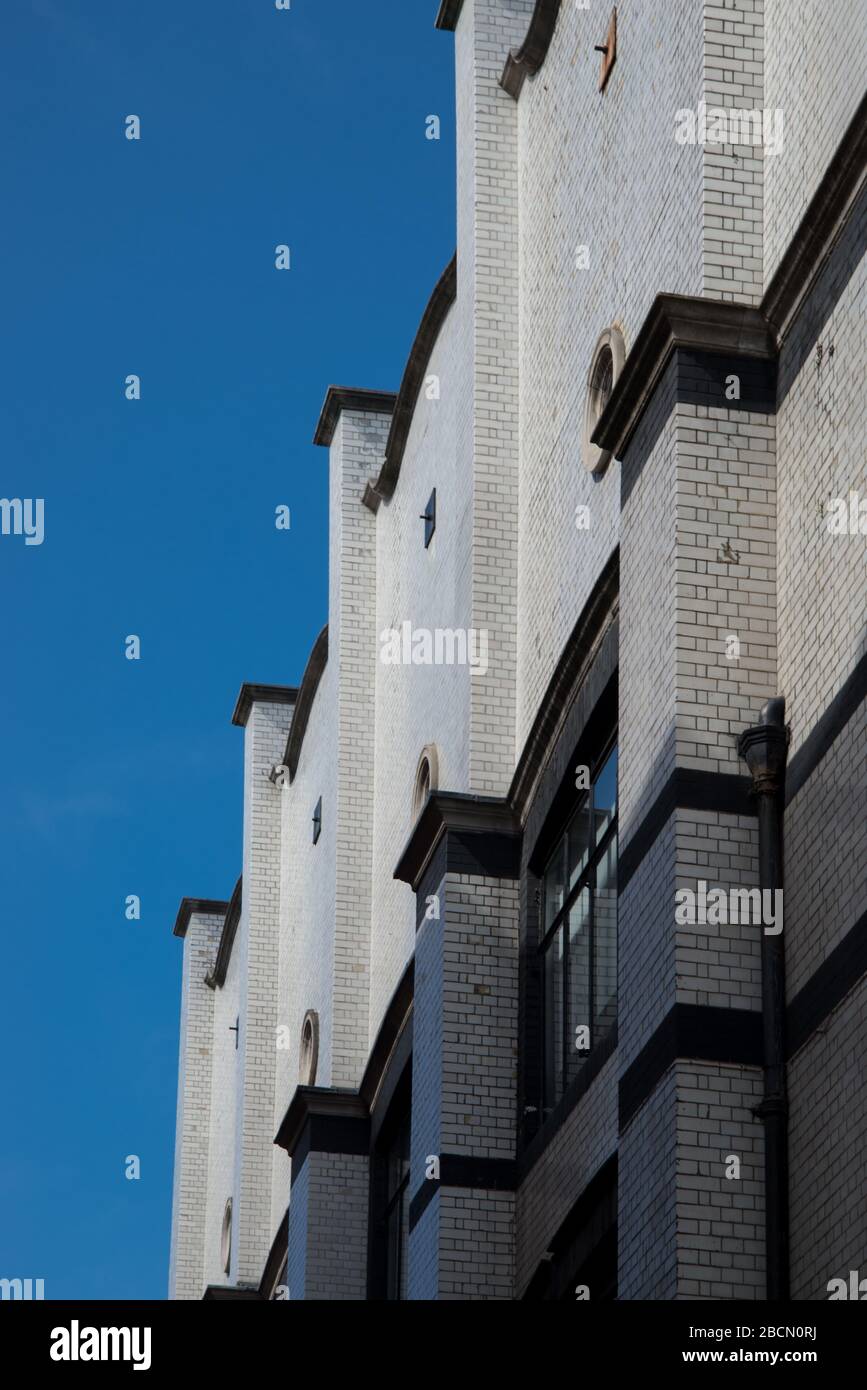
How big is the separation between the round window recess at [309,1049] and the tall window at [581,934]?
9.85 meters

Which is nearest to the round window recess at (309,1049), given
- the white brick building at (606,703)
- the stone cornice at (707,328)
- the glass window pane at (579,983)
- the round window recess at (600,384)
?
the white brick building at (606,703)

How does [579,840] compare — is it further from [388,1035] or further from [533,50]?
[533,50]

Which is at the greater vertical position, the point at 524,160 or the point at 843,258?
the point at 524,160

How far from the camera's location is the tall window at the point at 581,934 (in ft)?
65.5

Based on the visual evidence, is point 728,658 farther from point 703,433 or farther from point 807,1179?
point 807,1179

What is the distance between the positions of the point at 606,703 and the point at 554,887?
2735mm

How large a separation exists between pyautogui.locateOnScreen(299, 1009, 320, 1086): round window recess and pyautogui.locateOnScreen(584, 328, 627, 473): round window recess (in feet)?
39.9

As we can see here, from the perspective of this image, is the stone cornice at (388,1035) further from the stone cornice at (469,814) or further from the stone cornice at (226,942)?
the stone cornice at (226,942)

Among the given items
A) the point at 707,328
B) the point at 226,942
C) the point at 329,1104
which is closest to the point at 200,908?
the point at 226,942

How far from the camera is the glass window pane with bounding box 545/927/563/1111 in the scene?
70.8ft

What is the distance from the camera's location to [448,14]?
27031mm

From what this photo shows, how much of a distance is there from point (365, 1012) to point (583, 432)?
1050 cm

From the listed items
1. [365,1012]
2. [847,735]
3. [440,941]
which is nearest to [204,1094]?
[365,1012]
